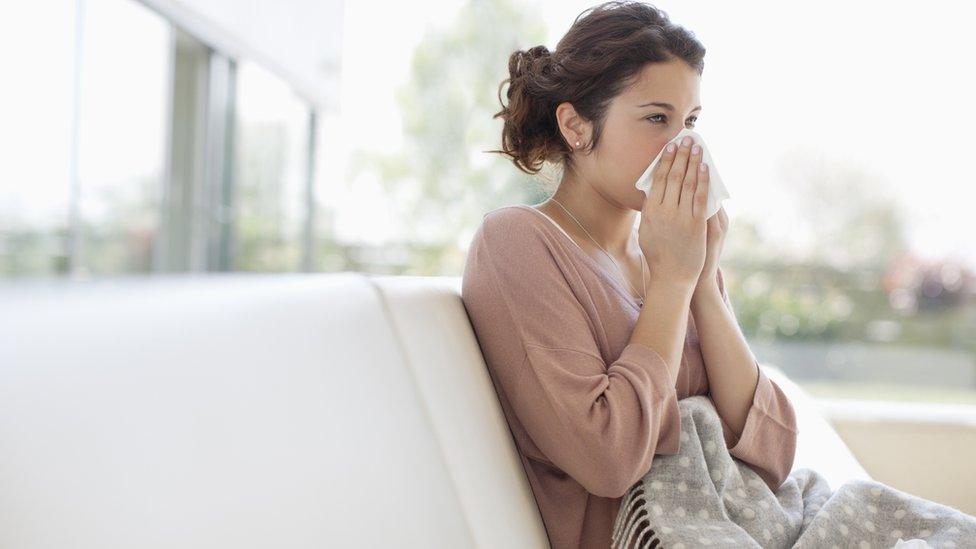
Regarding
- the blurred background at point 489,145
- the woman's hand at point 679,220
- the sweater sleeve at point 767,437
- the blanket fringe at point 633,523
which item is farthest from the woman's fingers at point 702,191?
the blurred background at point 489,145

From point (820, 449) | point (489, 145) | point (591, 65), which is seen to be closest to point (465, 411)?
point (591, 65)

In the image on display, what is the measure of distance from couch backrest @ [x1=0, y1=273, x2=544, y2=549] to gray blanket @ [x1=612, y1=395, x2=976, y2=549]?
0.79 ft

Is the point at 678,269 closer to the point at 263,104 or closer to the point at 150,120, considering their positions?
the point at 150,120

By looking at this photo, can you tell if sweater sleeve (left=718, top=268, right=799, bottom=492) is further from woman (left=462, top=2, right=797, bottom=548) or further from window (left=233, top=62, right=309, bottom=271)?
window (left=233, top=62, right=309, bottom=271)

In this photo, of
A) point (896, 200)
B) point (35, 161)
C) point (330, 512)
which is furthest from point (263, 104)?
point (330, 512)

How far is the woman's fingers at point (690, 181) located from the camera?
1352 mm

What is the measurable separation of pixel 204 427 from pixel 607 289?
0.87 meters

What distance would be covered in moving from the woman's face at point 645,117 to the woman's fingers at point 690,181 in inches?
3.2

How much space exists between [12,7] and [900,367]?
184 inches

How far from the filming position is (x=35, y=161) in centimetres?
359

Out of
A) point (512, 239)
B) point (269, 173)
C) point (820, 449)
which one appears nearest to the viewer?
Answer: point (512, 239)

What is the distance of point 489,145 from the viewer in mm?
6750

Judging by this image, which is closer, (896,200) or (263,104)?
(896,200)

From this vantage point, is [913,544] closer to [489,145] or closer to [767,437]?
[767,437]
